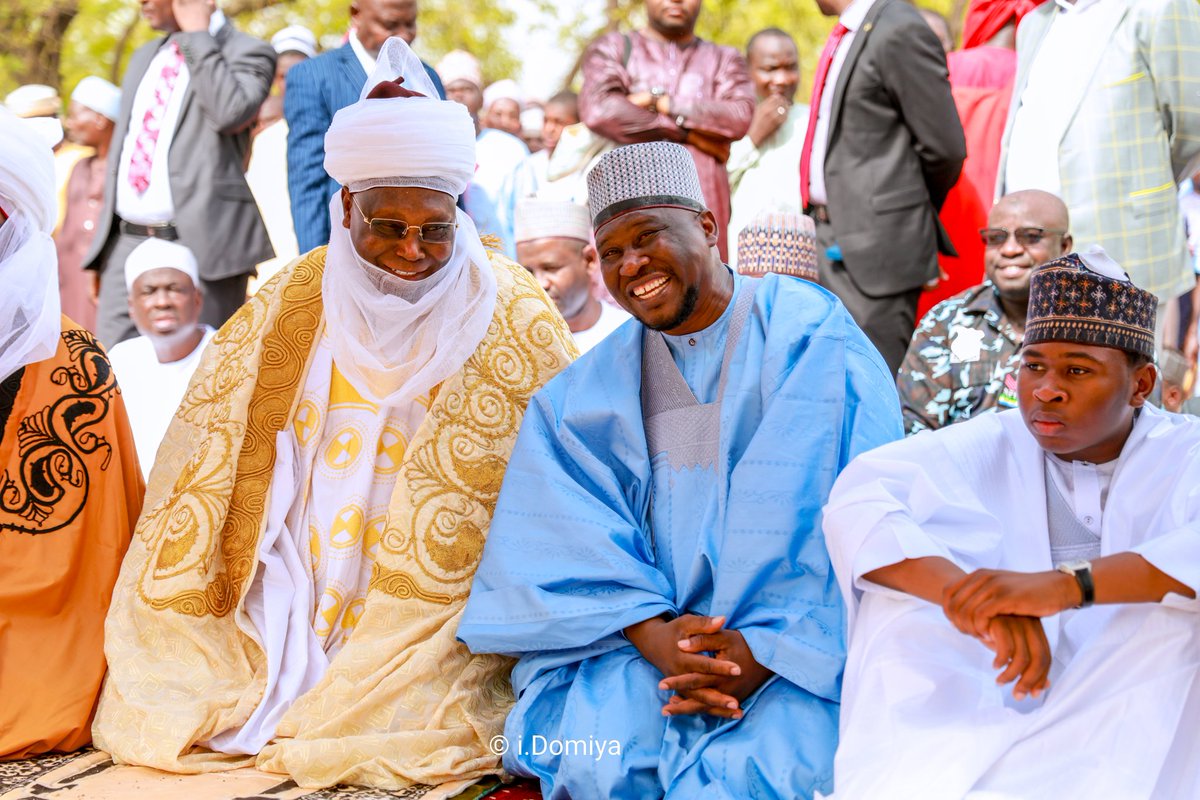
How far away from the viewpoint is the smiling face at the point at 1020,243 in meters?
5.88

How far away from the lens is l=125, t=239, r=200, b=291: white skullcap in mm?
7641

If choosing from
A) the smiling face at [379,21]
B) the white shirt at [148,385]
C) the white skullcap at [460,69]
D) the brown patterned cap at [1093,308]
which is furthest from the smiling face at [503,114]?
the brown patterned cap at [1093,308]

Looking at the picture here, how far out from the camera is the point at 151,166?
803 centimetres

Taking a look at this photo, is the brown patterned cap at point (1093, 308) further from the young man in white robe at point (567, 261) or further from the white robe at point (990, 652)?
the young man in white robe at point (567, 261)

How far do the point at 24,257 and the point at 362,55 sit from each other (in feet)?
10.2

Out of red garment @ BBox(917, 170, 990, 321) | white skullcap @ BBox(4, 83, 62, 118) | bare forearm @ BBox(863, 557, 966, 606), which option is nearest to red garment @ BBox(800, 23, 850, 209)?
red garment @ BBox(917, 170, 990, 321)

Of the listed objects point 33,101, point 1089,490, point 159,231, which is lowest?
point 1089,490

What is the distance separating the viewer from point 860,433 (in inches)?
156

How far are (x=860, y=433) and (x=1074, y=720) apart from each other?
102cm

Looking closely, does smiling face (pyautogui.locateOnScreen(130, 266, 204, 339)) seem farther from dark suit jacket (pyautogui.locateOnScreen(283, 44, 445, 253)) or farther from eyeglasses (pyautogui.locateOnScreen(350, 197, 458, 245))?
eyeglasses (pyautogui.locateOnScreen(350, 197, 458, 245))

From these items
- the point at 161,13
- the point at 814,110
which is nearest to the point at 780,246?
the point at 814,110

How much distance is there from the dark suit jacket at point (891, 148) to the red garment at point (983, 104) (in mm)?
823

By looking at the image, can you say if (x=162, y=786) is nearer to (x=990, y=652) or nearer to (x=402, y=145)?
(x=402, y=145)

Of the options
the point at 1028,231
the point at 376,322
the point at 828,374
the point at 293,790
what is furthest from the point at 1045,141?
the point at 293,790
